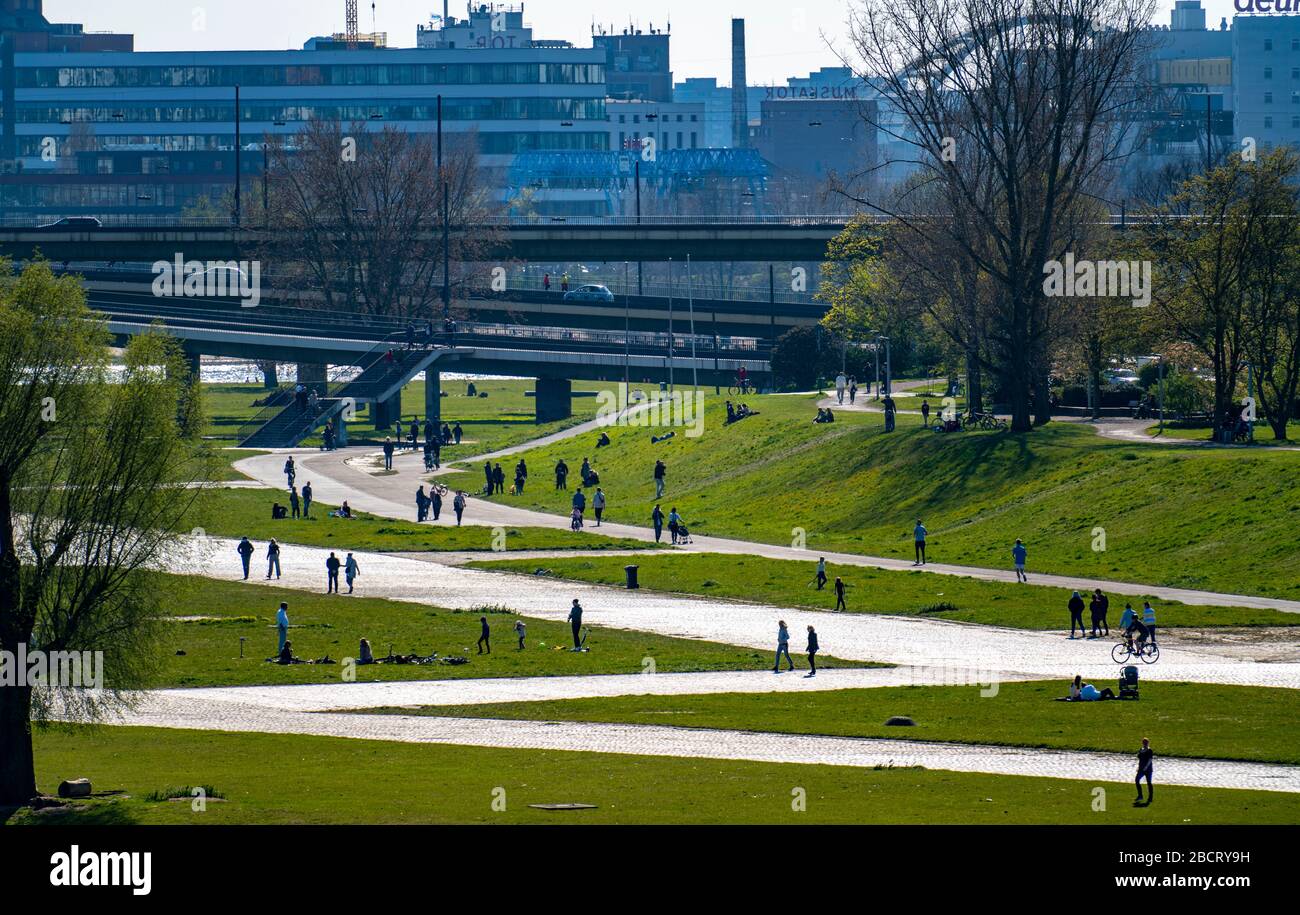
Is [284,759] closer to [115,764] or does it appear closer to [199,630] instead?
[115,764]

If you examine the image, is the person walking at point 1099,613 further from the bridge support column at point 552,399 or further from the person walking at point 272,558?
the bridge support column at point 552,399

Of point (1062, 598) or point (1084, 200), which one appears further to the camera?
point (1084, 200)

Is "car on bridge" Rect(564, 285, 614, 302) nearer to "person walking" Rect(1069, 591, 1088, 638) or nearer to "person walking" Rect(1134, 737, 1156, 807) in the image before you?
"person walking" Rect(1069, 591, 1088, 638)

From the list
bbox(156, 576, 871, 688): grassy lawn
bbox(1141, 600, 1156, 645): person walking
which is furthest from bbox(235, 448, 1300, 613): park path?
bbox(156, 576, 871, 688): grassy lawn

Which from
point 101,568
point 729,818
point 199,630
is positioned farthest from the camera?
point 199,630

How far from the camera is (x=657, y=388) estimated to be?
431 ft

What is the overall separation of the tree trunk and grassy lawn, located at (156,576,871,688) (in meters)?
10.9

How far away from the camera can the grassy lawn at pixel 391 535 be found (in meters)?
75.4

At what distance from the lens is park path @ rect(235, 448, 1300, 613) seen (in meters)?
58.3

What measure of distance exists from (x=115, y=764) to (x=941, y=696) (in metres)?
19.0

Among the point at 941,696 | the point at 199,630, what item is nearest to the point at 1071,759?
the point at 941,696

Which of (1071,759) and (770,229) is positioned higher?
(770,229)

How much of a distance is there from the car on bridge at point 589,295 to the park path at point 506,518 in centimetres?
4913

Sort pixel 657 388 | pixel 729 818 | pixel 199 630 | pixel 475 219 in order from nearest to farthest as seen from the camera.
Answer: pixel 729 818 < pixel 199 630 < pixel 657 388 < pixel 475 219
